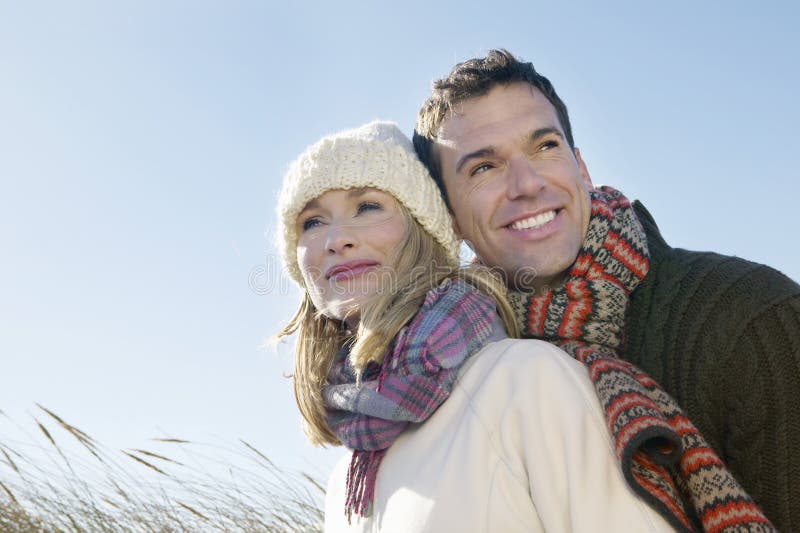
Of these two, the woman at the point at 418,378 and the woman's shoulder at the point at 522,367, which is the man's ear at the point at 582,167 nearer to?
the woman at the point at 418,378

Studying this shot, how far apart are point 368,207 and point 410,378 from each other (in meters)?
0.92

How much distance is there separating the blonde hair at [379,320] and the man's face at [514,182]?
25 cm

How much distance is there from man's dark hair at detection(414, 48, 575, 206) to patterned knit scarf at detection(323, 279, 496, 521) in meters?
0.96

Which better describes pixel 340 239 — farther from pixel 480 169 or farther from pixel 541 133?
pixel 541 133

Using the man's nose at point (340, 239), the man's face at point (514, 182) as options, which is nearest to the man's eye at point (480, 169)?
the man's face at point (514, 182)

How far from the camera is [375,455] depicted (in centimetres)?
263

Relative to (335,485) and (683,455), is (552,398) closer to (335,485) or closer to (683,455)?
(683,455)

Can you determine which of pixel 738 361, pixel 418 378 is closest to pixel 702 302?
pixel 738 361

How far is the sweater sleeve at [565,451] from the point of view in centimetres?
207

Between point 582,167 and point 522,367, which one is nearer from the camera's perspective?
point 522,367

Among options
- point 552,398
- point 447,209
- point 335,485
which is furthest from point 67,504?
point 552,398

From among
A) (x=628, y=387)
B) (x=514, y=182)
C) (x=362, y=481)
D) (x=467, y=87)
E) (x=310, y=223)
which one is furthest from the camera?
(x=467, y=87)

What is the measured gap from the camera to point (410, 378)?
253cm

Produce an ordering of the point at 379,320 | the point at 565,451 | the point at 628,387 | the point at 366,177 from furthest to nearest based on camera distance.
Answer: the point at 366,177
the point at 379,320
the point at 628,387
the point at 565,451
